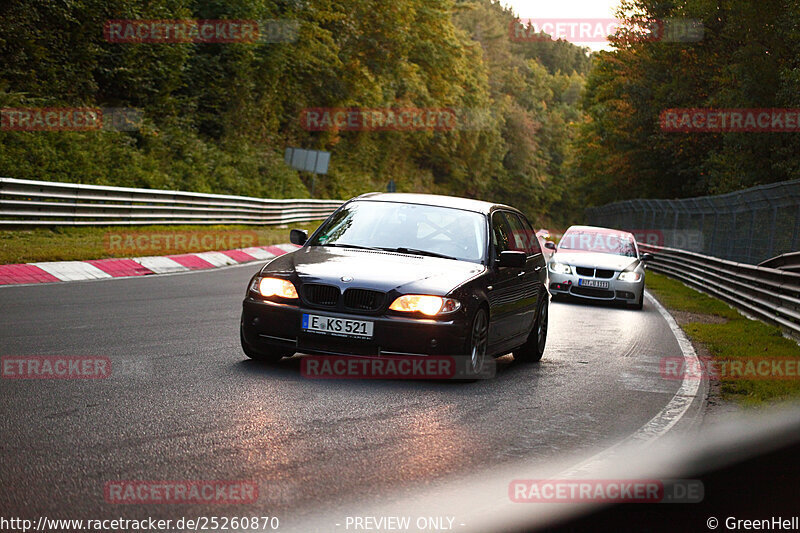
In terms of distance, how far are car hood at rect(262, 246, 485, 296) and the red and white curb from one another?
283 inches

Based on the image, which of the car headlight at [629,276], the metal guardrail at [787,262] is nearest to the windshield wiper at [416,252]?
the metal guardrail at [787,262]

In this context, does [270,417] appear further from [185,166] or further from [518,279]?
[185,166]

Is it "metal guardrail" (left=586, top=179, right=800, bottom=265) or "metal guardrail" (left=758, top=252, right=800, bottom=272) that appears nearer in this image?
"metal guardrail" (left=758, top=252, right=800, bottom=272)

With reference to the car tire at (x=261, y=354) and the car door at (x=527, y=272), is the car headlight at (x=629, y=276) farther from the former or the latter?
the car tire at (x=261, y=354)

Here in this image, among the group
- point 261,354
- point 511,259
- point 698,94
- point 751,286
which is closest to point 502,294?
point 511,259

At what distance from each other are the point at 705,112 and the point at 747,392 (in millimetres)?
36645

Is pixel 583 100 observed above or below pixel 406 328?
above

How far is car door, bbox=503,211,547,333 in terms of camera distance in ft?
32.1

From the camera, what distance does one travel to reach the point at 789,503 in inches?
194

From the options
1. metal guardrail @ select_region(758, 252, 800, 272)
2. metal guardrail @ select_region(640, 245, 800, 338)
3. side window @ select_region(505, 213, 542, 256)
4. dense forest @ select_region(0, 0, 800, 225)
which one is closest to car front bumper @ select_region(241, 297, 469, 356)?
side window @ select_region(505, 213, 542, 256)

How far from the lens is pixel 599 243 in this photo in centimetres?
1989

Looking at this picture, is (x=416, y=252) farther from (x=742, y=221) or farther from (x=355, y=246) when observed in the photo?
(x=742, y=221)

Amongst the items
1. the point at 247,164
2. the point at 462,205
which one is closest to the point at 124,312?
the point at 462,205

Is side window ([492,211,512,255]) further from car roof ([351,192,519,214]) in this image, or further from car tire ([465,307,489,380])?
car tire ([465,307,489,380])
